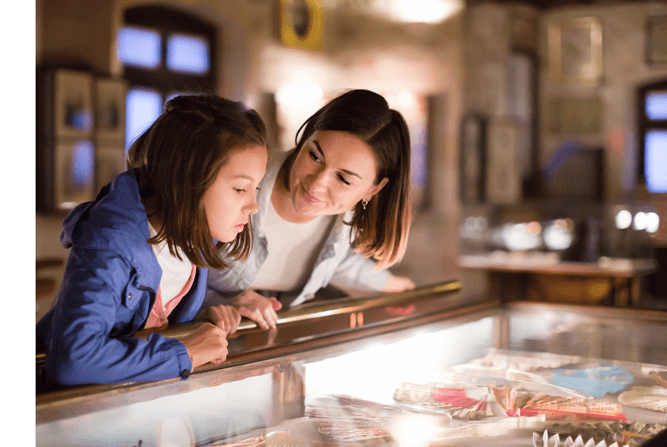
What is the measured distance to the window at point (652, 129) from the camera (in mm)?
6480

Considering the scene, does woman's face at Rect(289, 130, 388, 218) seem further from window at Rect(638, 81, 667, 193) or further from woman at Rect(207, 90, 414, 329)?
window at Rect(638, 81, 667, 193)

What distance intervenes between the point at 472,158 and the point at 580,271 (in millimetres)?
1982

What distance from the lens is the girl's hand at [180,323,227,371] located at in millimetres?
1108

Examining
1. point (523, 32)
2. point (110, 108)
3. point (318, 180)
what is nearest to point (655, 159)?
point (523, 32)

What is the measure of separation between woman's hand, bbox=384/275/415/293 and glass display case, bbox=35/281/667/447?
0.05 m

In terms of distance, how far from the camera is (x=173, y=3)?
4.68ft

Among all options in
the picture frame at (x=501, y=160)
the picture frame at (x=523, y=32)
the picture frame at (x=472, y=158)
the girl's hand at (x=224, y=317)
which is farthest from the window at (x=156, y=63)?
the picture frame at (x=523, y=32)

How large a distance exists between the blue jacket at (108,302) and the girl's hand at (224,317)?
15 centimetres

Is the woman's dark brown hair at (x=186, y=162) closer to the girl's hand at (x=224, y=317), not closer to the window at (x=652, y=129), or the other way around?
the girl's hand at (x=224, y=317)

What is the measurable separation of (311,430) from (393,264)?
0.80 metres

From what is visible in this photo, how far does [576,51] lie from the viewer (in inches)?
264

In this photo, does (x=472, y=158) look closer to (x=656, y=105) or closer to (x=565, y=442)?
(x=656, y=105)

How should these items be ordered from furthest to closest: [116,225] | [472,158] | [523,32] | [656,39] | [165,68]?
[523,32] → [656,39] → [472,158] → [165,68] → [116,225]

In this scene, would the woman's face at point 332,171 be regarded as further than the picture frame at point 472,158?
No
